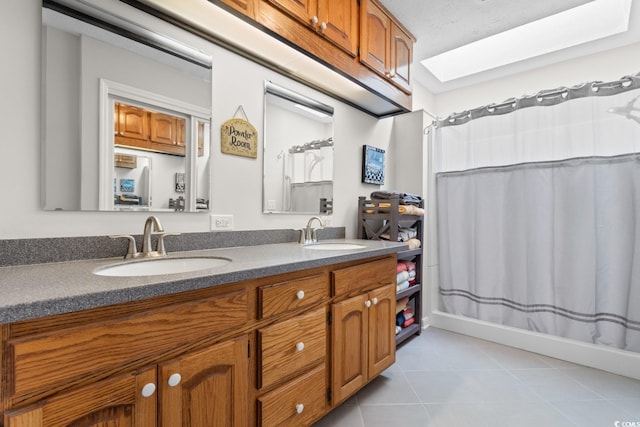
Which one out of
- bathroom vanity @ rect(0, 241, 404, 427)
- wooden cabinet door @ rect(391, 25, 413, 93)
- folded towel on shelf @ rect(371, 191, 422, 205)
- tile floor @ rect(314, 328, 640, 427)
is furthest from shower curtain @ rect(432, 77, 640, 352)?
bathroom vanity @ rect(0, 241, 404, 427)

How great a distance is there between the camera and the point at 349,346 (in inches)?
58.1

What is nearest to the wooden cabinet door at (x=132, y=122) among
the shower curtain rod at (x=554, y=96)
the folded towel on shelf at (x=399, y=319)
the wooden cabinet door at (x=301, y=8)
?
the wooden cabinet door at (x=301, y=8)

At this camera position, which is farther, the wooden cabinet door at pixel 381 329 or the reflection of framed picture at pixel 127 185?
the wooden cabinet door at pixel 381 329

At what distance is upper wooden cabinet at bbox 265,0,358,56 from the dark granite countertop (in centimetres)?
116

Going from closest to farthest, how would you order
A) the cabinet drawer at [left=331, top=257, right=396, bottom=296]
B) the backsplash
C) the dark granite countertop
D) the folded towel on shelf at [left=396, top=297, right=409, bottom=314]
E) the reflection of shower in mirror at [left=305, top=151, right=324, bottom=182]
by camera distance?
the dark granite countertop, the backsplash, the cabinet drawer at [left=331, top=257, right=396, bottom=296], the reflection of shower in mirror at [left=305, top=151, right=324, bottom=182], the folded towel on shelf at [left=396, top=297, right=409, bottom=314]

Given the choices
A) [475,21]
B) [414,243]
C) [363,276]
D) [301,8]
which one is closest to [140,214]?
[363,276]

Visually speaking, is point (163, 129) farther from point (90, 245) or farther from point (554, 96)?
point (554, 96)

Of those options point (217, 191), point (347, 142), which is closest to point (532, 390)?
point (347, 142)

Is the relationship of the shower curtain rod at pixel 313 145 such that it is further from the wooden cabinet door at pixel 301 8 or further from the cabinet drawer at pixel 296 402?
the cabinet drawer at pixel 296 402

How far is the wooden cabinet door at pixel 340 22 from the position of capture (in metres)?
1.54

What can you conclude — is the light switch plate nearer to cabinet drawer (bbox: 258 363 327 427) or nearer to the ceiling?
cabinet drawer (bbox: 258 363 327 427)

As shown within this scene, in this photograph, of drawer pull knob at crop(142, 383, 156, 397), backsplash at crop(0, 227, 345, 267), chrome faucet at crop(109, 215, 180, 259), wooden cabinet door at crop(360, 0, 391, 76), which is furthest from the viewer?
wooden cabinet door at crop(360, 0, 391, 76)

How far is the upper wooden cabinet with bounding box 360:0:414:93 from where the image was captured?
5.92ft

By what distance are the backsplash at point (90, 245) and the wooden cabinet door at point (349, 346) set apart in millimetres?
627
